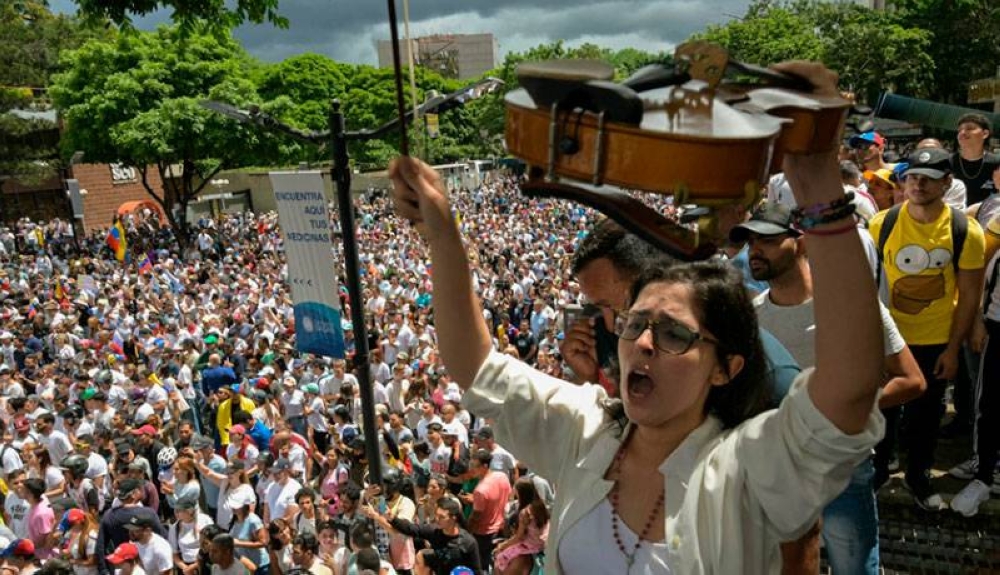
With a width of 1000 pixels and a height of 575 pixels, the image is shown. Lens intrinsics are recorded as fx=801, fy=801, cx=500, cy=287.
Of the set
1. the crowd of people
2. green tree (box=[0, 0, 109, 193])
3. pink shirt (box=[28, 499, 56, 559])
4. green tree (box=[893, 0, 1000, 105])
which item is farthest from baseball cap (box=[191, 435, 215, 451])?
green tree (box=[893, 0, 1000, 105])

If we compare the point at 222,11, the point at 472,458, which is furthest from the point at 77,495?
the point at 222,11

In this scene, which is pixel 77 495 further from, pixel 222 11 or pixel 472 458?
pixel 222 11

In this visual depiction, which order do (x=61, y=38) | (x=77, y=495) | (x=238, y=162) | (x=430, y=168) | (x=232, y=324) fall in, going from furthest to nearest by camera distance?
1. (x=61, y=38)
2. (x=238, y=162)
3. (x=232, y=324)
4. (x=77, y=495)
5. (x=430, y=168)

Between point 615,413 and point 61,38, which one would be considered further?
point 61,38

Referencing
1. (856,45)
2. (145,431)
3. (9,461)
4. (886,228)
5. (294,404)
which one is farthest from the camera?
(856,45)

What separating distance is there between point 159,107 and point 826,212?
33833 millimetres

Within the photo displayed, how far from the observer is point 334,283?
702 cm

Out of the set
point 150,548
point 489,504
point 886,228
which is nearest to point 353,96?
point 150,548

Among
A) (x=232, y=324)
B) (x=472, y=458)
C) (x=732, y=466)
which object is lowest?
(x=232, y=324)

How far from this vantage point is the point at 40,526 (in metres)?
7.46

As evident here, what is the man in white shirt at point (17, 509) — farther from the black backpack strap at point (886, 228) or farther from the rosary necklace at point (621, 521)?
the rosary necklace at point (621, 521)

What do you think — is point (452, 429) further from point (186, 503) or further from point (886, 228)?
point (886, 228)

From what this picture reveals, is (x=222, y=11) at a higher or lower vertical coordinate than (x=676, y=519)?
higher

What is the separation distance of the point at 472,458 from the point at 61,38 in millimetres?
43936
